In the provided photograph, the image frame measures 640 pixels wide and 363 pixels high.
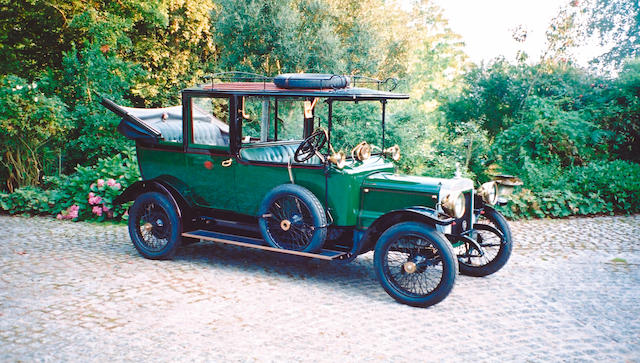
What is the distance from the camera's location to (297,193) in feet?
18.7

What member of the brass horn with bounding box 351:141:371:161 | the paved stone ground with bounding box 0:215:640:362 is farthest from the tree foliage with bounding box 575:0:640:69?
the brass horn with bounding box 351:141:371:161

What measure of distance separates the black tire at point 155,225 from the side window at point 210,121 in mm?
873

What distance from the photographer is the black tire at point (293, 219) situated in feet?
18.5

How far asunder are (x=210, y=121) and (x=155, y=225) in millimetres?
1476

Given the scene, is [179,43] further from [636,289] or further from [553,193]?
[636,289]

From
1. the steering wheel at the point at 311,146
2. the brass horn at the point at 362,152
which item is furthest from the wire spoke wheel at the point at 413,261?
the steering wheel at the point at 311,146

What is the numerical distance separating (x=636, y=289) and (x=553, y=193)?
422cm

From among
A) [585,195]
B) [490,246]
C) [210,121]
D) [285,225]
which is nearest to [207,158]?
[210,121]

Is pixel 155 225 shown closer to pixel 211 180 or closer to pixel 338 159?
pixel 211 180

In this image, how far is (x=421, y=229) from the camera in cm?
524

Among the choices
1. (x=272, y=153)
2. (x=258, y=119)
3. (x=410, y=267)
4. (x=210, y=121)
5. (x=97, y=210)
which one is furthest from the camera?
(x=97, y=210)

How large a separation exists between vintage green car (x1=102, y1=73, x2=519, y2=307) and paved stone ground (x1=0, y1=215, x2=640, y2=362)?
0.39 m

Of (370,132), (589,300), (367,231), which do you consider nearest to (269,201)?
(367,231)

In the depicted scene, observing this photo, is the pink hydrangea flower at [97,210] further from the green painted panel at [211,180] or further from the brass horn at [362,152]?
the brass horn at [362,152]
